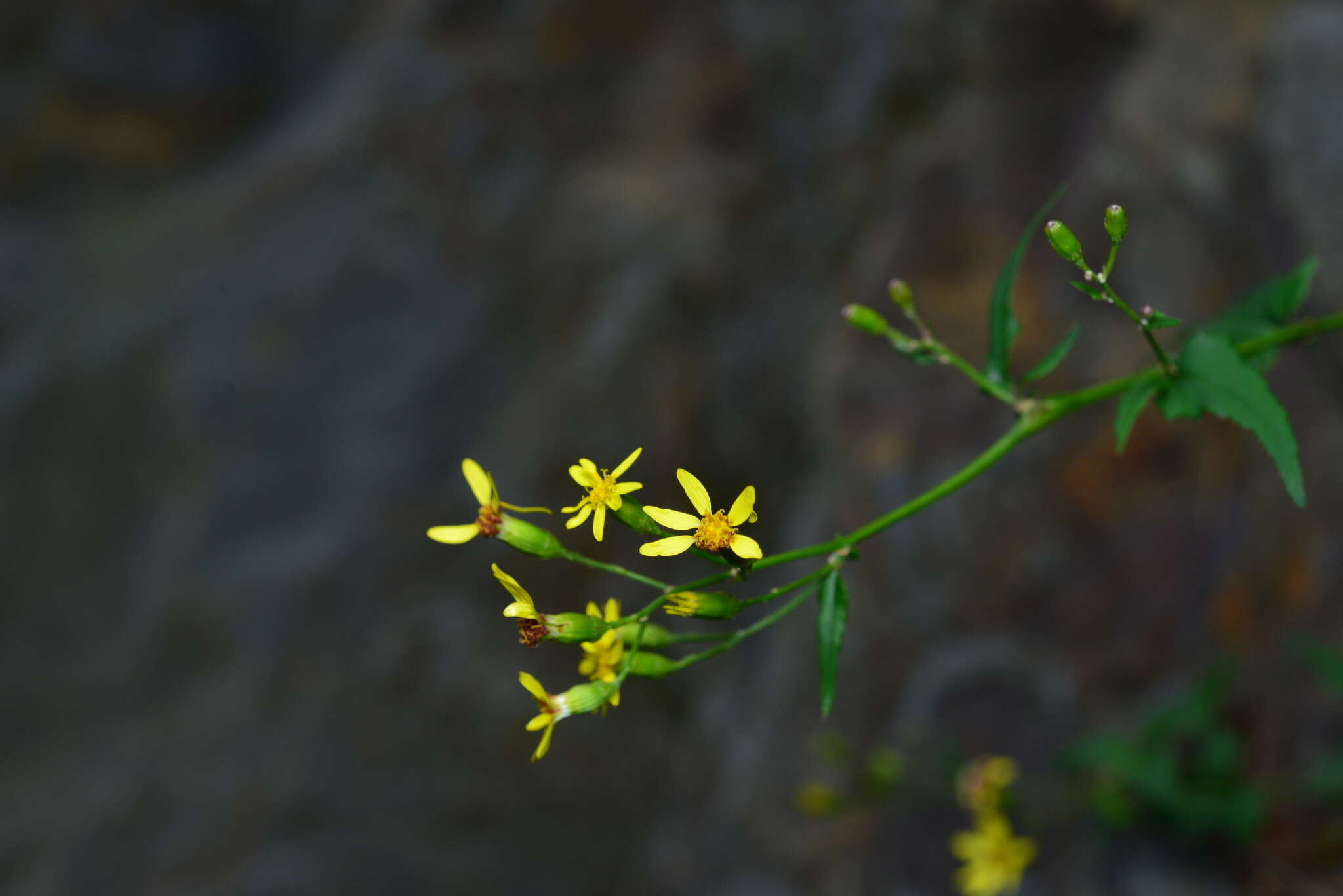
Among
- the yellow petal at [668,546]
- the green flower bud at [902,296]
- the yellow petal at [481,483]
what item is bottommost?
the yellow petal at [668,546]

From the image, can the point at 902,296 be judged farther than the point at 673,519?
Yes

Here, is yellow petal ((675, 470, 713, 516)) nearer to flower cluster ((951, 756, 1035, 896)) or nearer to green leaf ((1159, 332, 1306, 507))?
green leaf ((1159, 332, 1306, 507))

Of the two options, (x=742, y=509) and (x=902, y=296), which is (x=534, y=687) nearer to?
(x=742, y=509)

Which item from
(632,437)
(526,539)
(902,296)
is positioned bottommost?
(526,539)

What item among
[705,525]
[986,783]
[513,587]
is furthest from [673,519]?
[986,783]

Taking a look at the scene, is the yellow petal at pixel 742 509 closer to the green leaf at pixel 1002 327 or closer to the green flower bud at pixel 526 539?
the green flower bud at pixel 526 539

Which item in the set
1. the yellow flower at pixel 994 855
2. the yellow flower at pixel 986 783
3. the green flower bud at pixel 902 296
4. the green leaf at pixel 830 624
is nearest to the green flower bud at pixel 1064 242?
the green flower bud at pixel 902 296
